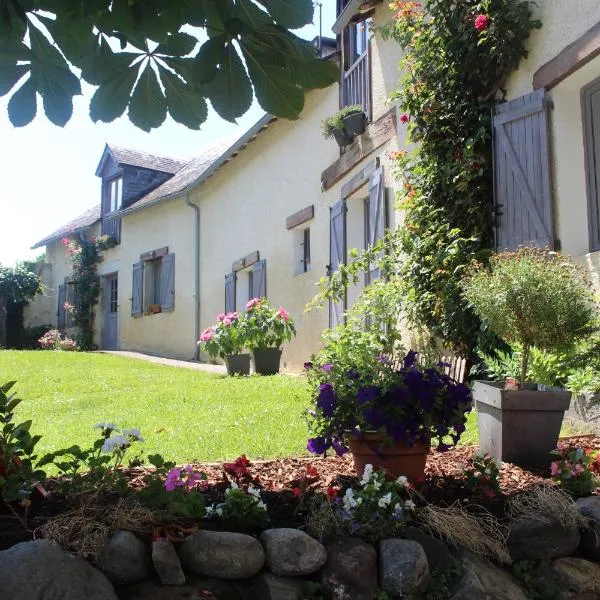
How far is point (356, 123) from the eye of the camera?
8.70 meters

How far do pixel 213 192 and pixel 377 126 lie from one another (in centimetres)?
681

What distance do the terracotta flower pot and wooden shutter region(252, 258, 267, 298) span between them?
9.04 meters

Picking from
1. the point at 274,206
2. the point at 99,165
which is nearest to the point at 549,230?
the point at 274,206

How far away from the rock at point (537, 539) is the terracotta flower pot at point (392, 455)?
0.46 metres

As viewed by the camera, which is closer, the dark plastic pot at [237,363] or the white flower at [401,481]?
the white flower at [401,481]

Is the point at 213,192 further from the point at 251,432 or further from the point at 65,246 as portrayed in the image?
the point at 251,432

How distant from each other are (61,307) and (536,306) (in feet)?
61.3

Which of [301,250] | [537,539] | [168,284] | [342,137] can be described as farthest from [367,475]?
[168,284]

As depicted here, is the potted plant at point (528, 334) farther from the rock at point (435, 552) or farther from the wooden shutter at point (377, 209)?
the wooden shutter at point (377, 209)

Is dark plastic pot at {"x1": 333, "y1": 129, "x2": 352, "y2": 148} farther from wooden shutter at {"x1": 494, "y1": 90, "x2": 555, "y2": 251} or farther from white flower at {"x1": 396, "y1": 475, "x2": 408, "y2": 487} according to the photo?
white flower at {"x1": 396, "y1": 475, "x2": 408, "y2": 487}

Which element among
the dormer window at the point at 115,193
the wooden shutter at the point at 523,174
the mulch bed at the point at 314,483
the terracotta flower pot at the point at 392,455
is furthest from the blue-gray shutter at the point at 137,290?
the terracotta flower pot at the point at 392,455

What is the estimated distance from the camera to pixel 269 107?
2012 millimetres

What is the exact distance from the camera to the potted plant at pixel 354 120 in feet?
28.5

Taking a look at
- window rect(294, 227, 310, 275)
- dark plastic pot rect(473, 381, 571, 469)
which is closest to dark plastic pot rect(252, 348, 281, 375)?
window rect(294, 227, 310, 275)
